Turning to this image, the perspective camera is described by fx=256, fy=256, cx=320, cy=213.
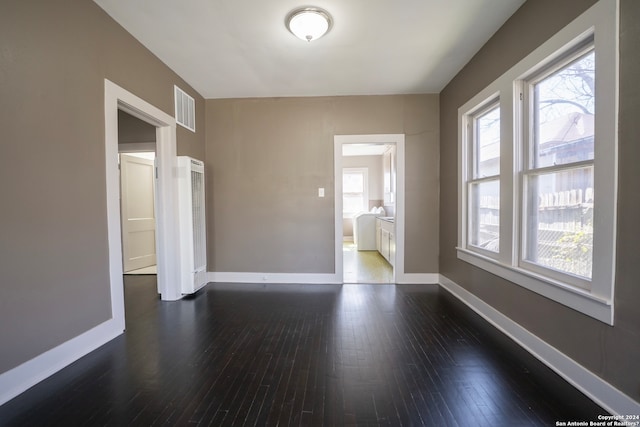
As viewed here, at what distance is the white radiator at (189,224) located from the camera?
3.13 meters

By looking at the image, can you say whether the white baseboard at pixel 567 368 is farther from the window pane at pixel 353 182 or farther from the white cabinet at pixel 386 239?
the window pane at pixel 353 182

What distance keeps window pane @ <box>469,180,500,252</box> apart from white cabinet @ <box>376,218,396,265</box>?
A: 1.51m

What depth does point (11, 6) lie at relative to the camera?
4.90ft

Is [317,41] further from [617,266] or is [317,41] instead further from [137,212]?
[137,212]

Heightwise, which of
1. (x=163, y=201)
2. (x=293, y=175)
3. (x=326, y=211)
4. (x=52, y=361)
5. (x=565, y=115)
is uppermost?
(x=565, y=115)

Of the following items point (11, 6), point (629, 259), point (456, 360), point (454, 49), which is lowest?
point (456, 360)

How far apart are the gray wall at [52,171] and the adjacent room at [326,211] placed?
1 centimetres

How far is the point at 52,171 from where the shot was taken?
172cm

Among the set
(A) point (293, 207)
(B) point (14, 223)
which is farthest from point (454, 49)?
(B) point (14, 223)

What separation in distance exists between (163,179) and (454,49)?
350 centimetres

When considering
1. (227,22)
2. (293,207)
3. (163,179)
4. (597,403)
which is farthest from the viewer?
(293,207)

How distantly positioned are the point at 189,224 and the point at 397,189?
284 centimetres

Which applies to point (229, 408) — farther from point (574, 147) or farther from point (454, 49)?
point (454, 49)

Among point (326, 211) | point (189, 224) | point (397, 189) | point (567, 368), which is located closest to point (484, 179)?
point (397, 189)
